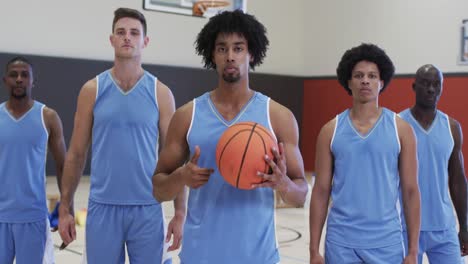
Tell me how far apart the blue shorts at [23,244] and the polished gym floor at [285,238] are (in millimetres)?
2284

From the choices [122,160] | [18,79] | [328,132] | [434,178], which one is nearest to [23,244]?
[122,160]

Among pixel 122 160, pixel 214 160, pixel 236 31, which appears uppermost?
pixel 236 31

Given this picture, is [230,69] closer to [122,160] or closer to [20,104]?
[122,160]

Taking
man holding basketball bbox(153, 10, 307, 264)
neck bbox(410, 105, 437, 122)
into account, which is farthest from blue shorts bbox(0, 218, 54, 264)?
neck bbox(410, 105, 437, 122)

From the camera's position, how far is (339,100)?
1557cm

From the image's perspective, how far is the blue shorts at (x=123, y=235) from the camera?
3.65 m

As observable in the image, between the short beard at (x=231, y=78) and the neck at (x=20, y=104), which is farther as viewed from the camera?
the neck at (x=20, y=104)

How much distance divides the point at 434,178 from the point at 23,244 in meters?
2.50

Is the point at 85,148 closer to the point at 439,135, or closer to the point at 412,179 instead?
the point at 412,179

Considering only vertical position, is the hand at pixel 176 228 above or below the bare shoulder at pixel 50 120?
below

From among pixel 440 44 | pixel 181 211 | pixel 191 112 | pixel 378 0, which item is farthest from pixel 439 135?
pixel 378 0

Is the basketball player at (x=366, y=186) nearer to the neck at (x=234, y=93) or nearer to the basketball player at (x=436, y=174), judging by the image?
the basketball player at (x=436, y=174)

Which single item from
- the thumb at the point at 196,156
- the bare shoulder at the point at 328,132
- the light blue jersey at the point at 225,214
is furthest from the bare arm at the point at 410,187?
the thumb at the point at 196,156

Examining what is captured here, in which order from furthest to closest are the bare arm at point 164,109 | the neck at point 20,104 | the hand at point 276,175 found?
the neck at point 20,104, the bare arm at point 164,109, the hand at point 276,175
